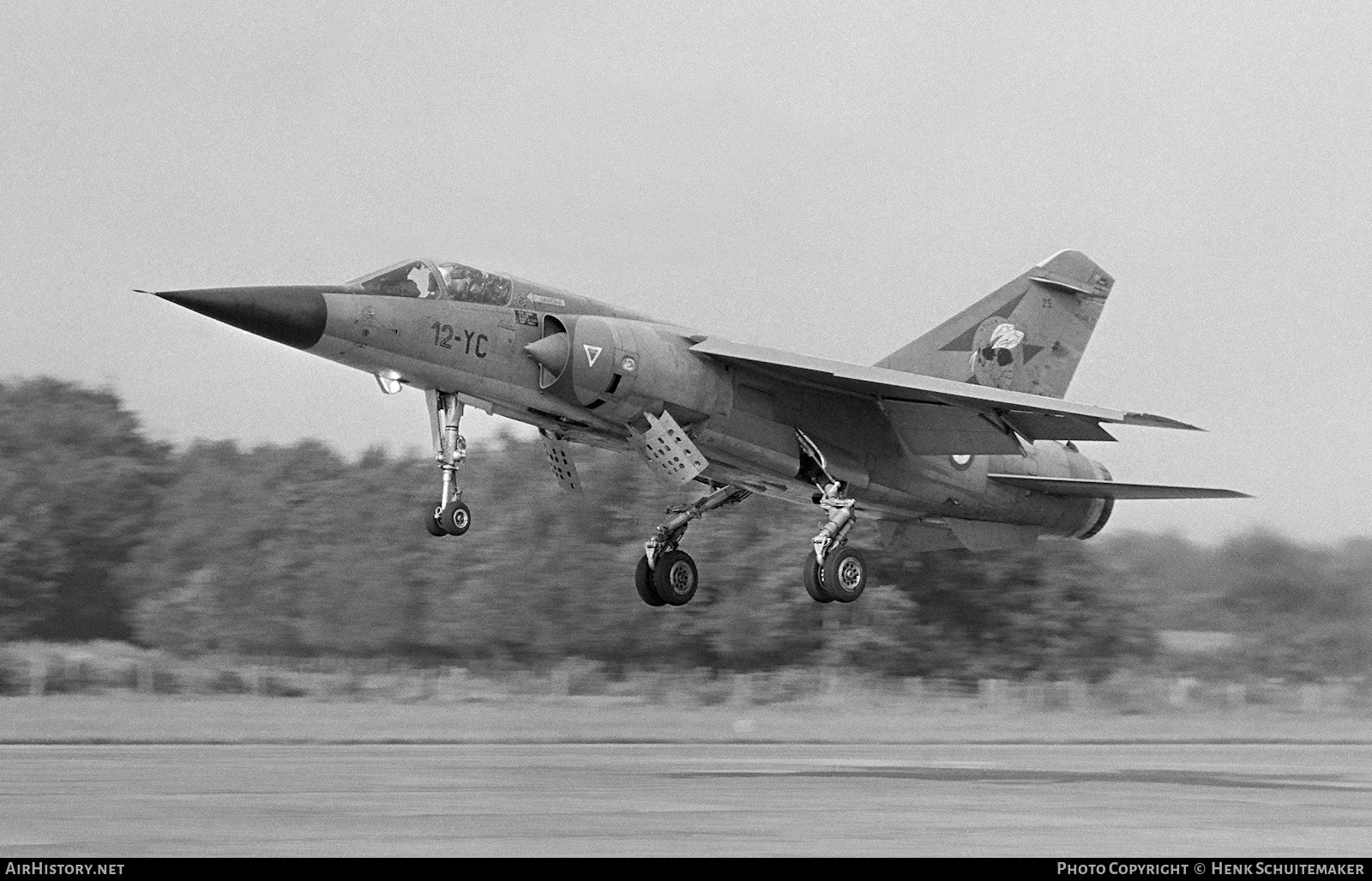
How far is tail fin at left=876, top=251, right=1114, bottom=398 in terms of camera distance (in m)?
22.9

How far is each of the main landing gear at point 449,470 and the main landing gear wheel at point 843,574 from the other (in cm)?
462

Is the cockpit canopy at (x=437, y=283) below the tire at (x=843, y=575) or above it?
above

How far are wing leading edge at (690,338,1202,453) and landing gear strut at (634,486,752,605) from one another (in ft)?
8.56

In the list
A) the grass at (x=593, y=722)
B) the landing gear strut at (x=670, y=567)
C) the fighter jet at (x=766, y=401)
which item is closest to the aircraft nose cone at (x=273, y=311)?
the fighter jet at (x=766, y=401)

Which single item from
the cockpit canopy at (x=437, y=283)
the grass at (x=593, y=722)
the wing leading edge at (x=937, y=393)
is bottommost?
the grass at (x=593, y=722)

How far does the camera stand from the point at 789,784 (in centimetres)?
1772

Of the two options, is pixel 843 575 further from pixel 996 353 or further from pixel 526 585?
pixel 526 585

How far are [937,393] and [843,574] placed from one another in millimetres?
2500

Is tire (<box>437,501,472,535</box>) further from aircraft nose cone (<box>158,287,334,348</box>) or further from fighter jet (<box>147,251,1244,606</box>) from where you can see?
aircraft nose cone (<box>158,287,334,348</box>)

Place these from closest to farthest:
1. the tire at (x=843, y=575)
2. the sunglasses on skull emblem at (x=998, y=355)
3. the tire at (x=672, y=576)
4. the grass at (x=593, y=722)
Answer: the tire at (x=843, y=575)
the tire at (x=672, y=576)
the sunglasses on skull emblem at (x=998, y=355)
the grass at (x=593, y=722)

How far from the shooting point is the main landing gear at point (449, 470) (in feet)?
59.0

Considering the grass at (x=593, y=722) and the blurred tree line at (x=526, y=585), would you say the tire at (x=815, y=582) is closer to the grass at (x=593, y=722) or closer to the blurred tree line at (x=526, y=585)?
the grass at (x=593, y=722)
